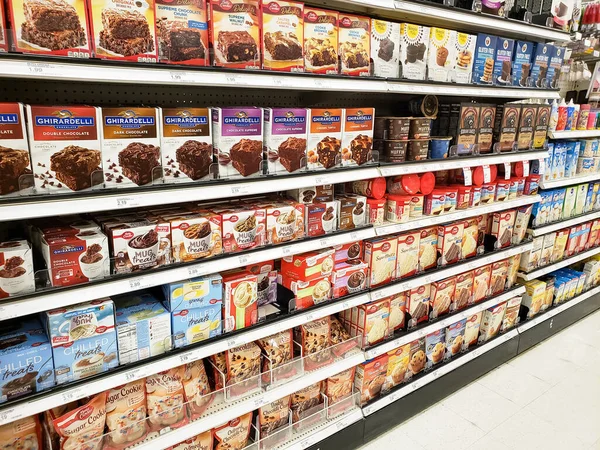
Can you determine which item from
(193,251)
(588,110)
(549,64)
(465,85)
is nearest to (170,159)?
(193,251)

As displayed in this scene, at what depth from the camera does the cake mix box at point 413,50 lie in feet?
7.16

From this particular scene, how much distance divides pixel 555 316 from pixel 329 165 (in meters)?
2.89

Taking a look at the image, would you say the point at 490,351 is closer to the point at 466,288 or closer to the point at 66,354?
the point at 466,288

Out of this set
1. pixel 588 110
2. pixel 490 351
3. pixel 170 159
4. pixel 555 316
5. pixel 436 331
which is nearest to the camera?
pixel 170 159

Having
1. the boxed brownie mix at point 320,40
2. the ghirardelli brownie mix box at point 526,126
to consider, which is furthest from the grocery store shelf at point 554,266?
the boxed brownie mix at point 320,40

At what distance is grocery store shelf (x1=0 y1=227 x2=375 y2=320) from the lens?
4.55 ft

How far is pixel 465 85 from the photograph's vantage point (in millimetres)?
2482

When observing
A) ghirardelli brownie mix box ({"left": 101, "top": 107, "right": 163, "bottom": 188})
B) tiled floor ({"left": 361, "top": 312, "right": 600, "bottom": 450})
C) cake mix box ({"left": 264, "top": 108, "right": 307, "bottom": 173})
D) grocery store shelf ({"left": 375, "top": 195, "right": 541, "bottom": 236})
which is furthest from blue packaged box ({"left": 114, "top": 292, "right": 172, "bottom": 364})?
tiled floor ({"left": 361, "top": 312, "right": 600, "bottom": 450})

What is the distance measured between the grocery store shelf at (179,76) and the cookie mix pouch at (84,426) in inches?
46.1

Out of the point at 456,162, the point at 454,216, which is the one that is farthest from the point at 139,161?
the point at 454,216

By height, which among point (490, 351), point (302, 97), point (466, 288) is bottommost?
point (490, 351)

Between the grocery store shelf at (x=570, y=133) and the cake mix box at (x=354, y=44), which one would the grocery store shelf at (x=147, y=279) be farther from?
the grocery store shelf at (x=570, y=133)

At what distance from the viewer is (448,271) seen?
2.77 metres

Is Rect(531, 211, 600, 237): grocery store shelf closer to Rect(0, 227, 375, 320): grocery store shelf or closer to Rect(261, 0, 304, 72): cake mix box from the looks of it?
Rect(0, 227, 375, 320): grocery store shelf
